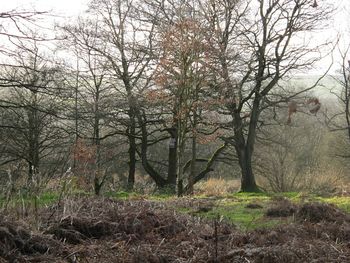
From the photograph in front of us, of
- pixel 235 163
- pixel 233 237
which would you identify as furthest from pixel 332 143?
pixel 233 237

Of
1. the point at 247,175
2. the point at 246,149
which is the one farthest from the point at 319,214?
the point at 246,149

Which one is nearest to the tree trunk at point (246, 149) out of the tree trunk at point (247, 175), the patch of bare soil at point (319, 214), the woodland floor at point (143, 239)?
the tree trunk at point (247, 175)

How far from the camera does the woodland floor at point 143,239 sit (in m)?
4.92

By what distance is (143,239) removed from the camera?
607cm

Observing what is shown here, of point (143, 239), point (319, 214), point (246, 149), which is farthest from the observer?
point (246, 149)

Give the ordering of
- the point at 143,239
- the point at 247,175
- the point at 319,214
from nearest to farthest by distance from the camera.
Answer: the point at 143,239 → the point at 319,214 → the point at 247,175

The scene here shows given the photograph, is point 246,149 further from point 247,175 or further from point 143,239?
point 143,239

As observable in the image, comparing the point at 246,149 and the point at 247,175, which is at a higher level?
the point at 246,149

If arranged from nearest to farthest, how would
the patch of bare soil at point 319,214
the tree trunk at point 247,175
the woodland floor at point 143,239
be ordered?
1. the woodland floor at point 143,239
2. the patch of bare soil at point 319,214
3. the tree trunk at point 247,175

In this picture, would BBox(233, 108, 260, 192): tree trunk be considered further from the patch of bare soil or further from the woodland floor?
the woodland floor

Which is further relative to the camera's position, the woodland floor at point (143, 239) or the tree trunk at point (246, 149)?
the tree trunk at point (246, 149)

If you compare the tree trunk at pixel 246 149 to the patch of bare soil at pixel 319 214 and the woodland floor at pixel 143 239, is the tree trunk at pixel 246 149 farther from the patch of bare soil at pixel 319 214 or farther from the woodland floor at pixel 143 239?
the woodland floor at pixel 143 239

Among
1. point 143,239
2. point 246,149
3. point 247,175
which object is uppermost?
point 246,149

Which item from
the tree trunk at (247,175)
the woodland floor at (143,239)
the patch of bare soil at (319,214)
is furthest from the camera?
the tree trunk at (247,175)
